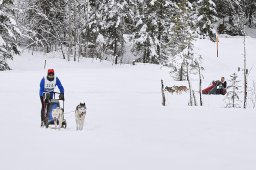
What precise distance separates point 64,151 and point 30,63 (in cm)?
3431

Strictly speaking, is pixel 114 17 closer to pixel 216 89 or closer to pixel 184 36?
pixel 184 36

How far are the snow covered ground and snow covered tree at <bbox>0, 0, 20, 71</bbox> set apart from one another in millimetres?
7613

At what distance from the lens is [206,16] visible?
149 ft

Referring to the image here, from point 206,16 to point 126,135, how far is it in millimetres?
36431

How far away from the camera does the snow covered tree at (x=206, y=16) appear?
44969 mm

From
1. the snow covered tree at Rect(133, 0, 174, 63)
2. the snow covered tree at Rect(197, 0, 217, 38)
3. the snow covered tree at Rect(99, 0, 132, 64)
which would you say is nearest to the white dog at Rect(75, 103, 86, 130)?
the snow covered tree at Rect(99, 0, 132, 64)

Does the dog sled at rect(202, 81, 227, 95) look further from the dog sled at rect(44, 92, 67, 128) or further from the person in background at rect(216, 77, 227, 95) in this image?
the dog sled at rect(44, 92, 67, 128)

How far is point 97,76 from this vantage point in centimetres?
3059


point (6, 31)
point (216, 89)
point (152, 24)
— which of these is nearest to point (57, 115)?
point (216, 89)

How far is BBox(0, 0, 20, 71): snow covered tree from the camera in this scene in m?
31.6

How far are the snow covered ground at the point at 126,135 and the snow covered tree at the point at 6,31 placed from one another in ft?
25.0

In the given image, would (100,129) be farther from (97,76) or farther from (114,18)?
(114,18)

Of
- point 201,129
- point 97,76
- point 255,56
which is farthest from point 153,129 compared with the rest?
point 255,56

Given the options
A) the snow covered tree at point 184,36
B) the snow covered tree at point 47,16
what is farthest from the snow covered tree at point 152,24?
the snow covered tree at point 184,36
